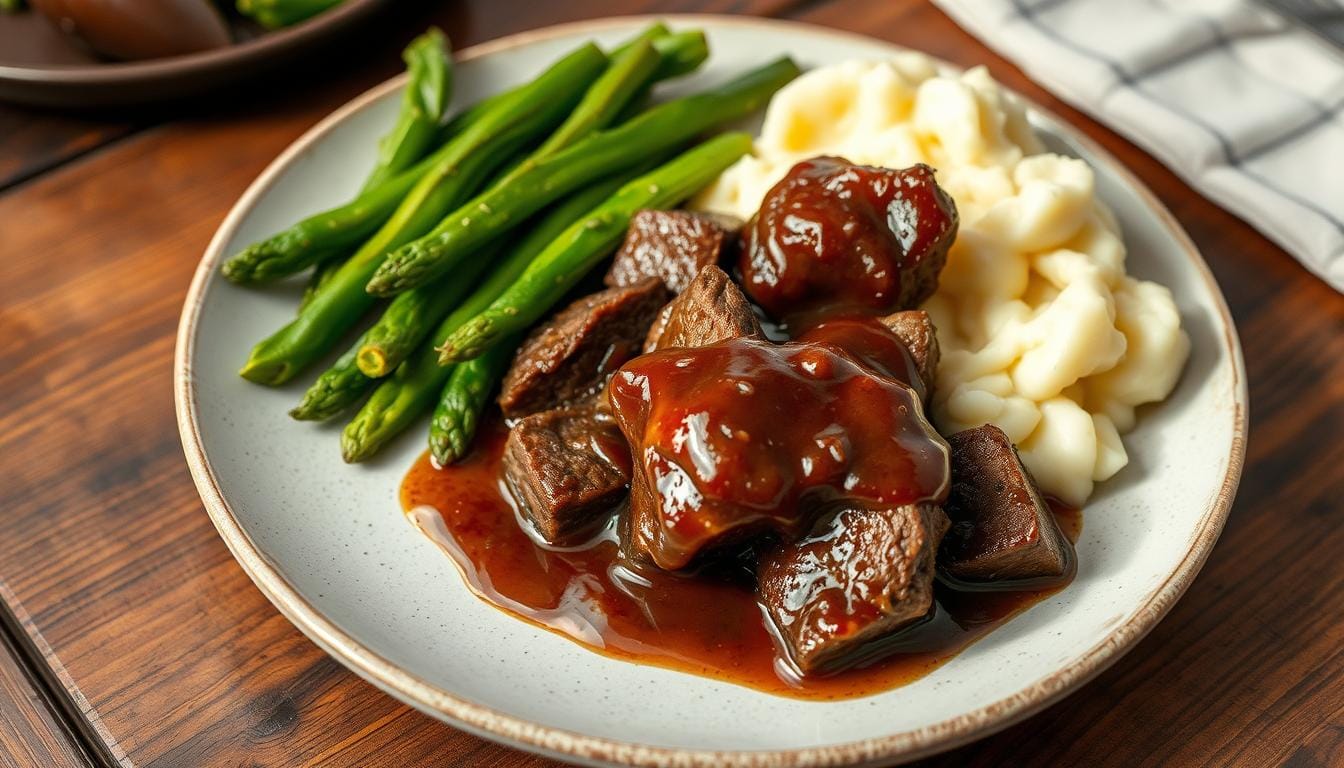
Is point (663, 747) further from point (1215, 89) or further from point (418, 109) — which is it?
point (1215, 89)

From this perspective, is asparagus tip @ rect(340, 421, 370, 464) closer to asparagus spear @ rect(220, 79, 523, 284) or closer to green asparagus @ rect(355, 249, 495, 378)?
green asparagus @ rect(355, 249, 495, 378)

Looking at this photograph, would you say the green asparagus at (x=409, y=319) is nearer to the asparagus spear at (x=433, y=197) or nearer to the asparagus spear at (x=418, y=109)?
the asparagus spear at (x=433, y=197)

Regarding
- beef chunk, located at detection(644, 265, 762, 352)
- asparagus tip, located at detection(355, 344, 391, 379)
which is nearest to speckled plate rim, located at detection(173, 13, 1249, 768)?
asparagus tip, located at detection(355, 344, 391, 379)

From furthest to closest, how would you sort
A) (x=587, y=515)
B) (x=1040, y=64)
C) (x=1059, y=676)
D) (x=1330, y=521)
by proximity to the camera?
(x=1040, y=64) < (x=1330, y=521) < (x=587, y=515) < (x=1059, y=676)

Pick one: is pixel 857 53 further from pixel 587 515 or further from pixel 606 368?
Answer: pixel 587 515

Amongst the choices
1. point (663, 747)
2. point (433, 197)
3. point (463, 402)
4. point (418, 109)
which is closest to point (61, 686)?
point (463, 402)

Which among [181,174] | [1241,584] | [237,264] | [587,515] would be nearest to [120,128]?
[181,174]
